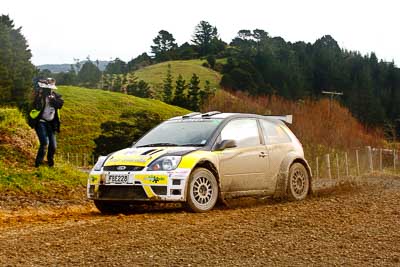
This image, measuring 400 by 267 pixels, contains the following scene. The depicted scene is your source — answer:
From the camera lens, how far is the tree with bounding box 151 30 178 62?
7200 inches

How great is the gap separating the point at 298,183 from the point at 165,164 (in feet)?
9.74

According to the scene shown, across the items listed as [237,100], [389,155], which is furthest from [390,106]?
[389,155]

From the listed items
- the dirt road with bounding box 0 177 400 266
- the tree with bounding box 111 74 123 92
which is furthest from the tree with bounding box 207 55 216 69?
the dirt road with bounding box 0 177 400 266

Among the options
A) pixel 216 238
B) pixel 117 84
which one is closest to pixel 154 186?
pixel 216 238

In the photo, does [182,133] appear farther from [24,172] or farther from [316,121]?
[316,121]

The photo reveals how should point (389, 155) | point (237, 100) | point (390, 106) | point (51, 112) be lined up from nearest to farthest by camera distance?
point (51, 112) → point (389, 155) → point (237, 100) → point (390, 106)

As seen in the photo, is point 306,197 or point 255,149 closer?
point 255,149

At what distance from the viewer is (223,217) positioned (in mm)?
8039

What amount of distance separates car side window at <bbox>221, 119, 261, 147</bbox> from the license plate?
67.6 inches

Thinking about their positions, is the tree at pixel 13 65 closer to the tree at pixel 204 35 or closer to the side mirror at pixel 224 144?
the side mirror at pixel 224 144

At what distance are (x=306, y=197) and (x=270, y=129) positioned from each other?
1312mm

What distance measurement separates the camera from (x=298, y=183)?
10758 millimetres

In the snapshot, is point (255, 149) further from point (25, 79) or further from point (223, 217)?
point (25, 79)

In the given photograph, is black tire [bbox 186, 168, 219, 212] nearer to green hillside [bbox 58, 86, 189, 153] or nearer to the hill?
the hill
